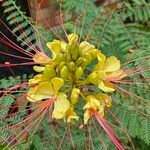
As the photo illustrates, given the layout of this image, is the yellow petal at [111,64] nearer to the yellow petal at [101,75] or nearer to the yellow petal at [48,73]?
the yellow petal at [101,75]

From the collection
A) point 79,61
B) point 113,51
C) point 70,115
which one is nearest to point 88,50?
point 79,61

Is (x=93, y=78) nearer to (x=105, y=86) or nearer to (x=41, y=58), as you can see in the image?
(x=105, y=86)

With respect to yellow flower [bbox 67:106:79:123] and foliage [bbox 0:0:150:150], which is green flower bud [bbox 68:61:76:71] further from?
foliage [bbox 0:0:150:150]

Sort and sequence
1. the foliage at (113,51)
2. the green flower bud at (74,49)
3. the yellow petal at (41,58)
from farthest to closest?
the foliage at (113,51)
the yellow petal at (41,58)
the green flower bud at (74,49)

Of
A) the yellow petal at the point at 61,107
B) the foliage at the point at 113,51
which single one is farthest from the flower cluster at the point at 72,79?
the foliage at the point at 113,51

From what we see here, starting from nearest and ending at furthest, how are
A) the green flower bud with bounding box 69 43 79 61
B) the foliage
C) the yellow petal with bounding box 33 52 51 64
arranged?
the green flower bud with bounding box 69 43 79 61, the yellow petal with bounding box 33 52 51 64, the foliage

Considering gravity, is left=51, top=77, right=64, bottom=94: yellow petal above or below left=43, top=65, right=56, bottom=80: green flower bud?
below

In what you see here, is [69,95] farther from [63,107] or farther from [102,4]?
[102,4]

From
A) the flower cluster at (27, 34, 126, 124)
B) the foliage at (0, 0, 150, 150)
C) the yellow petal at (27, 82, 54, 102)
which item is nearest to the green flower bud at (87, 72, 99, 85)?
the flower cluster at (27, 34, 126, 124)
